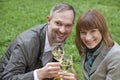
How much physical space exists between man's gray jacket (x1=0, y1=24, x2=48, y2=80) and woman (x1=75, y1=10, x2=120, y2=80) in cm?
47

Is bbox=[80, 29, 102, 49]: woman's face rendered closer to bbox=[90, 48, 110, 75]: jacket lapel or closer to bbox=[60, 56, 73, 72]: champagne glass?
bbox=[90, 48, 110, 75]: jacket lapel

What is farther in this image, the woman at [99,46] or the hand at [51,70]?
the woman at [99,46]

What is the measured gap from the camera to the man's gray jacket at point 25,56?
3924 mm

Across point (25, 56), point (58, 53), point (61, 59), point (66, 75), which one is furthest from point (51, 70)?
point (25, 56)

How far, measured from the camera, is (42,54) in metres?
4.14

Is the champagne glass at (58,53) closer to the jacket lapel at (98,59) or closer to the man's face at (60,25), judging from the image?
the man's face at (60,25)

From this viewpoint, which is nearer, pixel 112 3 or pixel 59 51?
pixel 59 51

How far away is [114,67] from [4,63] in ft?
4.42

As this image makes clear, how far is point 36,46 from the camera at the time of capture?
4055 millimetres

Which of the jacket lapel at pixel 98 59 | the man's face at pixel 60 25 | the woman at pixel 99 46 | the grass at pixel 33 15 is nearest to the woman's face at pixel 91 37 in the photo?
the woman at pixel 99 46

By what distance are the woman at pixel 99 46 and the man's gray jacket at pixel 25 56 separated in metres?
0.47

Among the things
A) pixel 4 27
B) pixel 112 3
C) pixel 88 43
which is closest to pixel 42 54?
pixel 88 43

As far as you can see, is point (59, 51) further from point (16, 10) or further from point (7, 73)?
point (16, 10)

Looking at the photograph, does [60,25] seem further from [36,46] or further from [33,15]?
[33,15]
